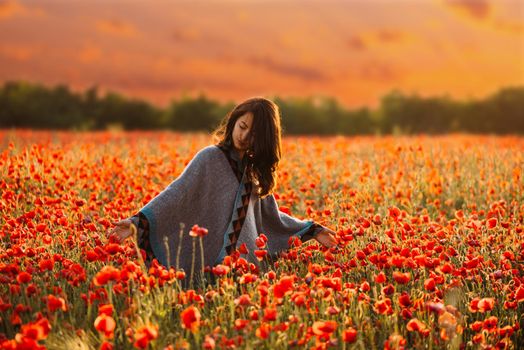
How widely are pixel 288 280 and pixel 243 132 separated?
1.53 metres

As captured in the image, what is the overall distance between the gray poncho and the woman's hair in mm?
92

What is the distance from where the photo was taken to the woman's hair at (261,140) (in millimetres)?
3955

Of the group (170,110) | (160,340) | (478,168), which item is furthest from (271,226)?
(170,110)

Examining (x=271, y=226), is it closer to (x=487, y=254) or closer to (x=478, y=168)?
(x=487, y=254)

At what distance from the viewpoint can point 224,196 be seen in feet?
13.3

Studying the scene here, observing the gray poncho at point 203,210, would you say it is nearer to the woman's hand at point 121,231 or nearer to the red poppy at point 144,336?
the woman's hand at point 121,231

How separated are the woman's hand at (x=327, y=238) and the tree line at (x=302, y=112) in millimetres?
18856

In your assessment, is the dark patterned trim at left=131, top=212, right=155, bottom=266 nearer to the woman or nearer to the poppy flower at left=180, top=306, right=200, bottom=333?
the woman

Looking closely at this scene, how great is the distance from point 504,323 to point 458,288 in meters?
0.37

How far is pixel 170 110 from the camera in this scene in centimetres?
2336

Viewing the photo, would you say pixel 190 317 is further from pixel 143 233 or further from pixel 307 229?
pixel 307 229

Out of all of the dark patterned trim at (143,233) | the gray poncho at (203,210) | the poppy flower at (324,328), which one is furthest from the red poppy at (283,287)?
the dark patterned trim at (143,233)

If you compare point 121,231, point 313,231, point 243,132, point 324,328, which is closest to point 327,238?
point 313,231

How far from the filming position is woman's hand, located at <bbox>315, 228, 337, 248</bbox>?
13.6ft
